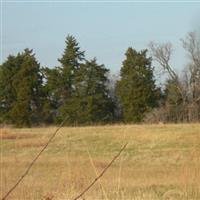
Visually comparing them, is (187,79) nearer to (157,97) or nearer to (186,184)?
(157,97)

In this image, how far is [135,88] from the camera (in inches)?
2288

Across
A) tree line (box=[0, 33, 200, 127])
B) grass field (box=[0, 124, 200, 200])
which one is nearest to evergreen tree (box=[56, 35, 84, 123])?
tree line (box=[0, 33, 200, 127])

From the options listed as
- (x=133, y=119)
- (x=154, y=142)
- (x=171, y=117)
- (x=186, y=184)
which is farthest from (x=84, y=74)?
(x=186, y=184)

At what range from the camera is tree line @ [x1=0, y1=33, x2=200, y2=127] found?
56625 millimetres

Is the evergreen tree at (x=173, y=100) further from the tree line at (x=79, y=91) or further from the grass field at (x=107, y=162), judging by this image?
the grass field at (x=107, y=162)

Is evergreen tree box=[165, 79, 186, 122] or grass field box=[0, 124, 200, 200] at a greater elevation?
evergreen tree box=[165, 79, 186, 122]

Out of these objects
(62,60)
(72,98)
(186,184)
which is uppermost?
(62,60)

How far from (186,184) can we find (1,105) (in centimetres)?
5236

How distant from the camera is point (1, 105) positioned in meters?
58.1

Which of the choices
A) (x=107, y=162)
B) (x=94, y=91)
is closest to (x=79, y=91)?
(x=94, y=91)

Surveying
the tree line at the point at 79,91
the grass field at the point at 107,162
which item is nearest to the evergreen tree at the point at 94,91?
the tree line at the point at 79,91

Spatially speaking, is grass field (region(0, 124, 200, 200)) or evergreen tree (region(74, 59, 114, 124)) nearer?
grass field (region(0, 124, 200, 200))

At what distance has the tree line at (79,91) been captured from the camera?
5662cm

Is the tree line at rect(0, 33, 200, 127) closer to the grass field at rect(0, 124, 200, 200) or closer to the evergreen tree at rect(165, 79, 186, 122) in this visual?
the evergreen tree at rect(165, 79, 186, 122)
